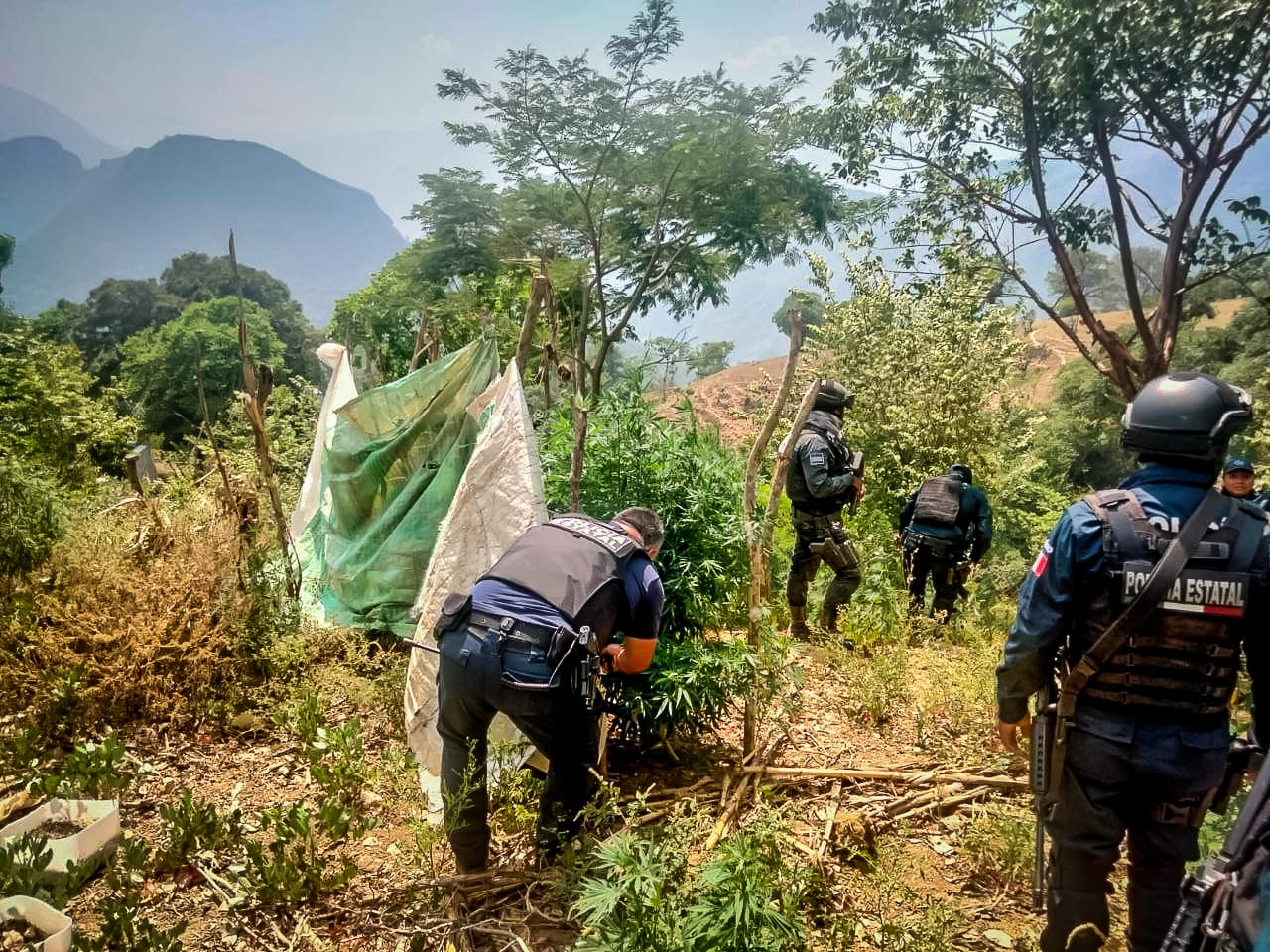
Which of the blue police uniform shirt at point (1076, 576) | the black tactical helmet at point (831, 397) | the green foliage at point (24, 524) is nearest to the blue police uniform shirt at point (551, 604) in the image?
the blue police uniform shirt at point (1076, 576)

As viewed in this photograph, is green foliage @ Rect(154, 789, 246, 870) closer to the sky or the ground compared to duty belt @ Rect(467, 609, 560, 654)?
closer to the ground

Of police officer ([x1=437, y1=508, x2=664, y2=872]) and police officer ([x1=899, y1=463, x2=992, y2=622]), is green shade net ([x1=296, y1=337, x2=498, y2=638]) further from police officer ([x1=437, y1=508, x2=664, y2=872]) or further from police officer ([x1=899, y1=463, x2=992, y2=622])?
police officer ([x1=899, y1=463, x2=992, y2=622])

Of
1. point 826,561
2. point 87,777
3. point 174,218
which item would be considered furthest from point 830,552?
point 174,218

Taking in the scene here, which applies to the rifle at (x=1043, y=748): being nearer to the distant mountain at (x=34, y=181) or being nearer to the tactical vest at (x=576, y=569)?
the tactical vest at (x=576, y=569)

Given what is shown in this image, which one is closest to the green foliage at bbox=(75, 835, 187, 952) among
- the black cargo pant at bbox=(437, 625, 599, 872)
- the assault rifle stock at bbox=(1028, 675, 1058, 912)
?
the black cargo pant at bbox=(437, 625, 599, 872)

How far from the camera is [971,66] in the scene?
7.30m

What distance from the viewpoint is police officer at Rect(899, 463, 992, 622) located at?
550cm

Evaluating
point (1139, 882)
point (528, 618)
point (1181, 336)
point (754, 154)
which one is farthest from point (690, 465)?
point (1181, 336)

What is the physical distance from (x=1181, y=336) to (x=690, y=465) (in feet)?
50.4

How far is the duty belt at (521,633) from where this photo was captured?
245cm

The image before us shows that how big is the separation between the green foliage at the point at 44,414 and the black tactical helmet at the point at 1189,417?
764 cm

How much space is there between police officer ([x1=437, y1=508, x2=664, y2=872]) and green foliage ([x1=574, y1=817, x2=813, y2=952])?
466mm

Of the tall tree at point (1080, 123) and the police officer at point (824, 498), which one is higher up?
the tall tree at point (1080, 123)

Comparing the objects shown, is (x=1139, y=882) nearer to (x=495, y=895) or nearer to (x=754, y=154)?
(x=495, y=895)
